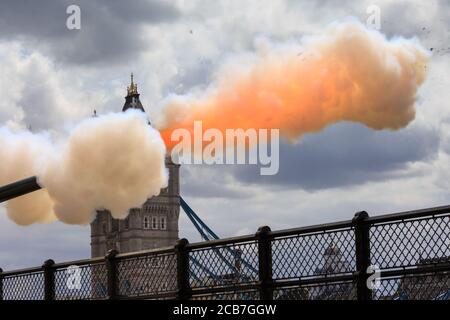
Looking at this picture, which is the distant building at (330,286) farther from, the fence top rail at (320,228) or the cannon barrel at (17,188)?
the cannon barrel at (17,188)

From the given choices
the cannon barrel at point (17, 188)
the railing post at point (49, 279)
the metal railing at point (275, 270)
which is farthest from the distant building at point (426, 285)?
the cannon barrel at point (17, 188)

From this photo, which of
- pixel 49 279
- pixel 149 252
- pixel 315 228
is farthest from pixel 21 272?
pixel 315 228

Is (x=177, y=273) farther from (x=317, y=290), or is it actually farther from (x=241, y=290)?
(x=317, y=290)

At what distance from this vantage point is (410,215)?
15328 millimetres

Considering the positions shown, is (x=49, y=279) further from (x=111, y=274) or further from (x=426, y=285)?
(x=426, y=285)

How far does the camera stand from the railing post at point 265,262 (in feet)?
56.4

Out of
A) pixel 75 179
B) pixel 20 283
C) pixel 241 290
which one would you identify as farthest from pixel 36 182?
pixel 241 290

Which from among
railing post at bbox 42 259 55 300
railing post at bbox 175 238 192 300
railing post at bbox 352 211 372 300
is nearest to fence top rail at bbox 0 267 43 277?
railing post at bbox 42 259 55 300

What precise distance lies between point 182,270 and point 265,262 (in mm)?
2096

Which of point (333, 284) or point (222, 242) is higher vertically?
point (222, 242)

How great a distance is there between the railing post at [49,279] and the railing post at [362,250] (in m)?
8.51

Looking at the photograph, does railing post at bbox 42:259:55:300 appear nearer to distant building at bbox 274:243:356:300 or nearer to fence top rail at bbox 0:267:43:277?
fence top rail at bbox 0:267:43:277

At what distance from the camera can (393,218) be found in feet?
50.9

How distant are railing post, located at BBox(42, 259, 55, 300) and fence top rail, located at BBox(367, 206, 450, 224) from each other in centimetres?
874
